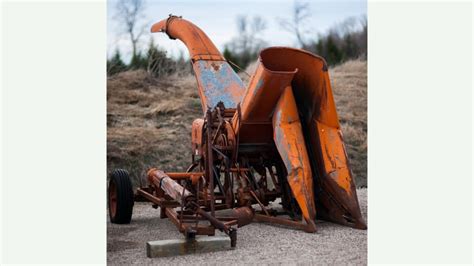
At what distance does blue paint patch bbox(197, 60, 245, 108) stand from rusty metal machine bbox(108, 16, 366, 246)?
38 centimetres

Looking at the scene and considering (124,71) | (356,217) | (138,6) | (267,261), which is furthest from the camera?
(124,71)

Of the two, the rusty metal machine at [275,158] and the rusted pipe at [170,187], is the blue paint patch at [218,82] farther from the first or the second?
the rusted pipe at [170,187]

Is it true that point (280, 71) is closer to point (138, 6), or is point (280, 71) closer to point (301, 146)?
point (301, 146)

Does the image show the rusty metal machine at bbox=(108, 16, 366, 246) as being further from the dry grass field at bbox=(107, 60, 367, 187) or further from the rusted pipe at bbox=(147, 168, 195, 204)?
the dry grass field at bbox=(107, 60, 367, 187)

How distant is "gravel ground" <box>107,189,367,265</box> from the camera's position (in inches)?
235

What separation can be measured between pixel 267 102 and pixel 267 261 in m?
2.00

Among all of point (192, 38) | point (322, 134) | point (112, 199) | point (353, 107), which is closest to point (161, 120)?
point (353, 107)

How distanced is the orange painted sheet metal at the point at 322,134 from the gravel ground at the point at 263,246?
0.61ft

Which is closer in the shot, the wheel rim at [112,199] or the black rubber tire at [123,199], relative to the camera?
the black rubber tire at [123,199]

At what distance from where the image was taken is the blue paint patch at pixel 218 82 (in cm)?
883

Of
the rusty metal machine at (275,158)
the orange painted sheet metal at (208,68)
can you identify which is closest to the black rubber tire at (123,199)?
the rusty metal machine at (275,158)

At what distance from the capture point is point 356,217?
7301 mm

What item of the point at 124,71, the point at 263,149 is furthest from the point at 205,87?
the point at 124,71

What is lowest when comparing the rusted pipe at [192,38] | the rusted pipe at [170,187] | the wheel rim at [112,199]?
the wheel rim at [112,199]
